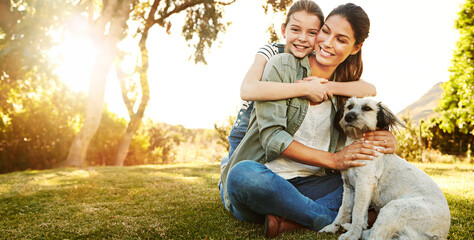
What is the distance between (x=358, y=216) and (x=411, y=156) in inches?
508

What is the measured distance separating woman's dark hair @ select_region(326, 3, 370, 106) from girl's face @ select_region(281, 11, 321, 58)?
0.19 m

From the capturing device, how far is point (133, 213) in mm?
3602

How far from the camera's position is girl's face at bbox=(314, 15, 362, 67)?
9.66 feet

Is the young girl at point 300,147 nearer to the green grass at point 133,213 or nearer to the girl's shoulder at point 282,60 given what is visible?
the girl's shoulder at point 282,60

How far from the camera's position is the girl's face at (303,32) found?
3180mm

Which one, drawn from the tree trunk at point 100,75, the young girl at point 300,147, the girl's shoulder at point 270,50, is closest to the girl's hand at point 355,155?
the young girl at point 300,147

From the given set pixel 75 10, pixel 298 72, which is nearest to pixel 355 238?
pixel 298 72

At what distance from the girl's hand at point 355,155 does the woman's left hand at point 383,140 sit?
2.7 inches

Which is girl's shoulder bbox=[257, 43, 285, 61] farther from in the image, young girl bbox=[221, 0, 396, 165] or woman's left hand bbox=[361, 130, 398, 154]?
woman's left hand bbox=[361, 130, 398, 154]

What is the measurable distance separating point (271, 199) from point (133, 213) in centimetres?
175

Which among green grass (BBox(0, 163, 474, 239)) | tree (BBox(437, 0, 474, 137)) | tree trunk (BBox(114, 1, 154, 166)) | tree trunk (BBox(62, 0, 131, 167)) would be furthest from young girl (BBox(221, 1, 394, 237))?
tree trunk (BBox(114, 1, 154, 166))

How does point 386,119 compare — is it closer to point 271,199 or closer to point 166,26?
point 271,199

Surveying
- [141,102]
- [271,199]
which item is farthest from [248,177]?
[141,102]

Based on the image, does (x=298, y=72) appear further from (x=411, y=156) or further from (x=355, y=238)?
(x=411, y=156)
